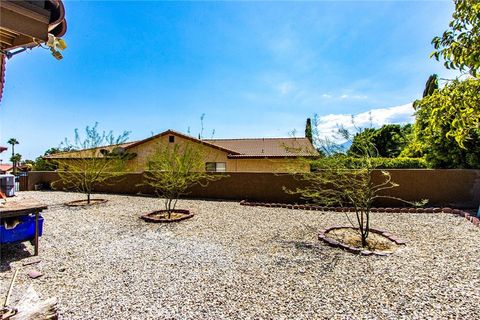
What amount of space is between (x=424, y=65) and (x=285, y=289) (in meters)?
6.14

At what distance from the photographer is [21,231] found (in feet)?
17.4

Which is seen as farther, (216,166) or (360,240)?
(216,166)

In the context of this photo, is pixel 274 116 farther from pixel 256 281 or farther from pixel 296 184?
pixel 256 281

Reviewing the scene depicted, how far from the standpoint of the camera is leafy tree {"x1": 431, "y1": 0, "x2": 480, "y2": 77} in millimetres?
2863

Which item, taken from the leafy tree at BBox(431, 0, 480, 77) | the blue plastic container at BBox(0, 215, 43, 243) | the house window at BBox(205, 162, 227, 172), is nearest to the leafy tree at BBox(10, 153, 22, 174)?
the house window at BBox(205, 162, 227, 172)

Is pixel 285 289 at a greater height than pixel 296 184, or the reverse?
pixel 296 184

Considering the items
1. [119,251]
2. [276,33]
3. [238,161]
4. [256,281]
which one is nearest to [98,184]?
[238,161]

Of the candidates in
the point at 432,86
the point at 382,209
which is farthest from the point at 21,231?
the point at 432,86

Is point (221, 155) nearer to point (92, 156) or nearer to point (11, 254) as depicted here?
point (92, 156)

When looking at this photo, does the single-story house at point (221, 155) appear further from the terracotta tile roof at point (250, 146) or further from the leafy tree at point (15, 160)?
the leafy tree at point (15, 160)

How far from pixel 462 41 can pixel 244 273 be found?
189 inches

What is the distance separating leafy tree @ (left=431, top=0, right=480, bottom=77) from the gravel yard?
332cm

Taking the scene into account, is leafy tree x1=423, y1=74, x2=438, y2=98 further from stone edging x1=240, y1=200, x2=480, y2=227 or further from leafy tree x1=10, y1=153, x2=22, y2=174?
leafy tree x1=10, y1=153, x2=22, y2=174

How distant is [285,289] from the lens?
4113 mm
